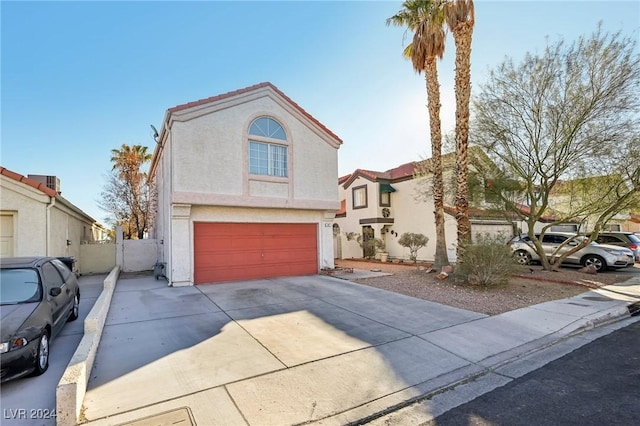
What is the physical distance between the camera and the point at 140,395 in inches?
160

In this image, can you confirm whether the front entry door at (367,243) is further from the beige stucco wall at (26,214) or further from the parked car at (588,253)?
the beige stucco wall at (26,214)

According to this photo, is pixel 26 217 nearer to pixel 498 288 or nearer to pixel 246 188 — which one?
pixel 246 188

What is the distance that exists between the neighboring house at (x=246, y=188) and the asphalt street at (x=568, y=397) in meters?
9.93

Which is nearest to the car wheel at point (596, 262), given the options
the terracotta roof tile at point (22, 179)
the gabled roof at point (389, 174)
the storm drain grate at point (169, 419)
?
the gabled roof at point (389, 174)

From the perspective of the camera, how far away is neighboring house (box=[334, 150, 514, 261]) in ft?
64.5

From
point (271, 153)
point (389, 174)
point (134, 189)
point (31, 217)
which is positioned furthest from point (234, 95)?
point (134, 189)

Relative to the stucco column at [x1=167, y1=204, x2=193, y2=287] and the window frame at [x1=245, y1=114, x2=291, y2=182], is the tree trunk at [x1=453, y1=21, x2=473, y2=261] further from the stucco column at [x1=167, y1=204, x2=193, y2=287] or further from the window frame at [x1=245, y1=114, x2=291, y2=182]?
the stucco column at [x1=167, y1=204, x2=193, y2=287]

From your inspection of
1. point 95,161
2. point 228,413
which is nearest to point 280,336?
point 228,413

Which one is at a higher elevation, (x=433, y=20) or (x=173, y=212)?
(x=433, y=20)

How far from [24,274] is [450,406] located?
23.5 ft

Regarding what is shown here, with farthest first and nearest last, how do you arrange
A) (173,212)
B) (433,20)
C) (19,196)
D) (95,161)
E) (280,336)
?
(95,161), (433,20), (173,212), (19,196), (280,336)

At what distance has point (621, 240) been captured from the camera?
1720 centimetres

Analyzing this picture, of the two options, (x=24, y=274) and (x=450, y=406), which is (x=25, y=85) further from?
(x=450, y=406)

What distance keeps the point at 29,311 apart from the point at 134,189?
24.5 meters
